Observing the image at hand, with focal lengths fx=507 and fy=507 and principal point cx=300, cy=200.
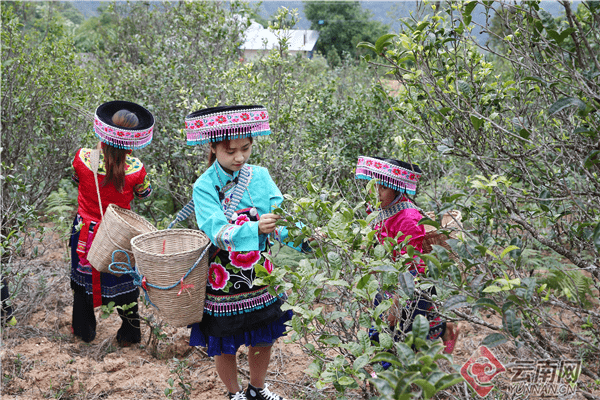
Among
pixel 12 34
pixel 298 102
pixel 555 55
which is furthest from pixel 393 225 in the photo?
pixel 12 34

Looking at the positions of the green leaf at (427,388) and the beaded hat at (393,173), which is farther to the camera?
the beaded hat at (393,173)

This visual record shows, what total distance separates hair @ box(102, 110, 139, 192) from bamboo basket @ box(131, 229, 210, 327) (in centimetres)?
93

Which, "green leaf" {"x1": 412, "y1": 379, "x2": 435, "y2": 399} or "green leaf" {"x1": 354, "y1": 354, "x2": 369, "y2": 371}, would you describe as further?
"green leaf" {"x1": 354, "y1": 354, "x2": 369, "y2": 371}

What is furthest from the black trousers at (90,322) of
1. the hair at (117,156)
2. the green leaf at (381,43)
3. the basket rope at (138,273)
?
the green leaf at (381,43)

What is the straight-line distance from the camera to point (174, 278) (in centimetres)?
249

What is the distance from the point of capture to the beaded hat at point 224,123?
2549 millimetres

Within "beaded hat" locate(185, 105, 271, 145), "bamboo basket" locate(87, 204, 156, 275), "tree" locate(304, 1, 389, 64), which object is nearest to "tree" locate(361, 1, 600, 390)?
"beaded hat" locate(185, 105, 271, 145)

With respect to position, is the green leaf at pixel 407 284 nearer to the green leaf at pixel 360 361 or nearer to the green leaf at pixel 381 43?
the green leaf at pixel 360 361

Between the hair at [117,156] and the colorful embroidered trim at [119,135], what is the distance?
93 millimetres

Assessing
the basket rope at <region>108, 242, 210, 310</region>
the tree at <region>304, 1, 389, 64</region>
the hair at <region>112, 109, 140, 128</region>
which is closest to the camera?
the basket rope at <region>108, 242, 210, 310</region>

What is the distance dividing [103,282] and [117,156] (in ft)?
2.94

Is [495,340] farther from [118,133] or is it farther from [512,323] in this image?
[118,133]

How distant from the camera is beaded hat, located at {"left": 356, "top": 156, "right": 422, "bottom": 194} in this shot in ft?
9.18

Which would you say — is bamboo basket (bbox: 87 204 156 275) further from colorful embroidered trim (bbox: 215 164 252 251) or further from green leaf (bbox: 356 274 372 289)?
green leaf (bbox: 356 274 372 289)
